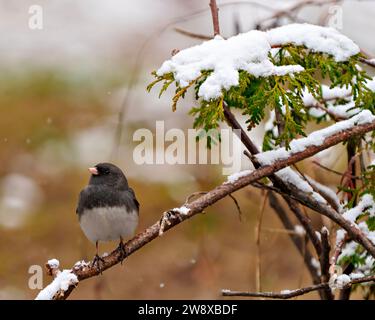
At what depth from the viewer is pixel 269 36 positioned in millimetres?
1956

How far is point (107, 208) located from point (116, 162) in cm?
255

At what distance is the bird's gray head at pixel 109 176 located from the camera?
2.64 m

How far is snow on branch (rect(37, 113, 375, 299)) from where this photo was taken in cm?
180

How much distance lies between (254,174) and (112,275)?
3.01 meters

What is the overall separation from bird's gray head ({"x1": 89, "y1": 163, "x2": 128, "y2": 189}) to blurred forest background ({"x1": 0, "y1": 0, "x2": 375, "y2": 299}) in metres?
0.77

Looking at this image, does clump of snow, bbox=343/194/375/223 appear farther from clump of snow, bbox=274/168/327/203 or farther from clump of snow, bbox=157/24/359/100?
clump of snow, bbox=157/24/359/100

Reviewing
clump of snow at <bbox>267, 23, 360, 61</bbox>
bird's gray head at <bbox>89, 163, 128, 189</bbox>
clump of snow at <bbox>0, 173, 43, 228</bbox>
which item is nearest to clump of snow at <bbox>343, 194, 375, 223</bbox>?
clump of snow at <bbox>267, 23, 360, 61</bbox>

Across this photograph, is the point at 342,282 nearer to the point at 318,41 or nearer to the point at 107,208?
the point at 318,41

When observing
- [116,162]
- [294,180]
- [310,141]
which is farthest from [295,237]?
[116,162]

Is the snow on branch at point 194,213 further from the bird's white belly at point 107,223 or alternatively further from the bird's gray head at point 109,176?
the bird's gray head at point 109,176

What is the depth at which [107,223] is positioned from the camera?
8.23ft

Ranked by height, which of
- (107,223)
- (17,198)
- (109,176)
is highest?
(17,198)

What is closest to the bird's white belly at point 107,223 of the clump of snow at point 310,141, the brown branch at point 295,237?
the brown branch at point 295,237
